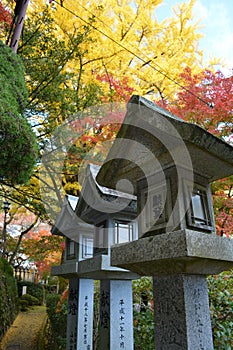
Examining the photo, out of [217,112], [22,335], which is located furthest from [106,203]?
[22,335]

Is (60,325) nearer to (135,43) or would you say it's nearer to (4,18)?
(4,18)

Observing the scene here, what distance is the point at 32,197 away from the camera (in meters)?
8.18

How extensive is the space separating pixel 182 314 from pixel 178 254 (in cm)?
71

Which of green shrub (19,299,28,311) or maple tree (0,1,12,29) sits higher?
maple tree (0,1,12,29)

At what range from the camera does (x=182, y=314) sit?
2.43 m

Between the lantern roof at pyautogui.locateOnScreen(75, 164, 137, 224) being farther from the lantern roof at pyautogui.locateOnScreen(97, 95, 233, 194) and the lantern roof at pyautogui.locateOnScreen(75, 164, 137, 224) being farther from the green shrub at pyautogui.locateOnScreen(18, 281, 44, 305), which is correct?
the green shrub at pyautogui.locateOnScreen(18, 281, 44, 305)

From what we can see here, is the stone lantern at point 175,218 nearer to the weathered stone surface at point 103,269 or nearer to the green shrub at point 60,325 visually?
the weathered stone surface at point 103,269

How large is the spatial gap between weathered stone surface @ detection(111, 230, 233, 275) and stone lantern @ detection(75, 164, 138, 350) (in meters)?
1.97

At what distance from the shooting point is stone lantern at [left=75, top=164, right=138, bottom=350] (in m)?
4.57

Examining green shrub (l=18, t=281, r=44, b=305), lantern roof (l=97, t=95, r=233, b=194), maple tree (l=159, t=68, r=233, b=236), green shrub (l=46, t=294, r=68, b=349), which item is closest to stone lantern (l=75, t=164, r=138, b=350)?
lantern roof (l=97, t=95, r=233, b=194)

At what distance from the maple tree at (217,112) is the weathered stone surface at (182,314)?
4.24m

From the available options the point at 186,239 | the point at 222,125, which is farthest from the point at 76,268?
the point at 222,125

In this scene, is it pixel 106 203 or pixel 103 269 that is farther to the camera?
pixel 106 203

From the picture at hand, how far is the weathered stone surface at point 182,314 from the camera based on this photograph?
2.40m
